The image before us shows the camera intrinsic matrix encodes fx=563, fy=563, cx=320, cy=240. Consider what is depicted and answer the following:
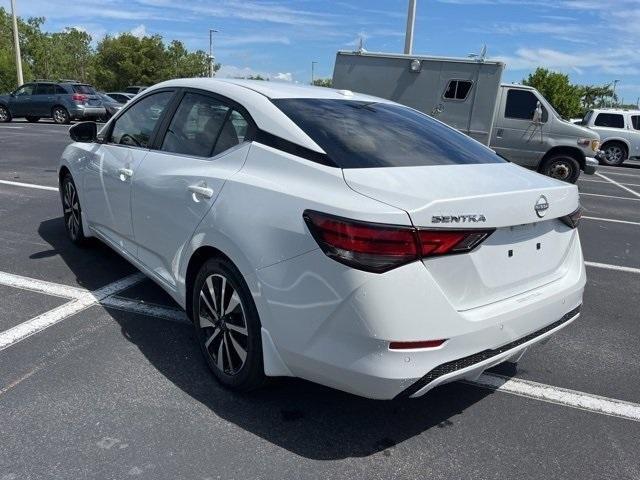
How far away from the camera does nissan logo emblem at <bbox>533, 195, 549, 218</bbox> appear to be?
266 centimetres

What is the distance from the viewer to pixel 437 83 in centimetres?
1212

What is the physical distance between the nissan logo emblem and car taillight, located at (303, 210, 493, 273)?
A: 1.72 ft

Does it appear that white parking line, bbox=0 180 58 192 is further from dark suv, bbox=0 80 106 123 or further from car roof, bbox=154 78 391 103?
dark suv, bbox=0 80 106 123

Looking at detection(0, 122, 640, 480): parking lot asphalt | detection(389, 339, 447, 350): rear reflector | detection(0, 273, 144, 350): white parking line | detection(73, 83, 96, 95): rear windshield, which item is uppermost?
detection(389, 339, 447, 350): rear reflector

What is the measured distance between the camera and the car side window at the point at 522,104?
12195mm

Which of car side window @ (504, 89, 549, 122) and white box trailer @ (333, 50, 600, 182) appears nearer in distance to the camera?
white box trailer @ (333, 50, 600, 182)

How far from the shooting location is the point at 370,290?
2252mm

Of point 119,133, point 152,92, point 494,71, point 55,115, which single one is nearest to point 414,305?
point 152,92

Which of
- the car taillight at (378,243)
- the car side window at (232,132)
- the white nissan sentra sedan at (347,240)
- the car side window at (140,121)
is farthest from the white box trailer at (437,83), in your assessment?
the car taillight at (378,243)

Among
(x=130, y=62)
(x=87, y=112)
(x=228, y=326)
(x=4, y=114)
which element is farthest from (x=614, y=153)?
(x=130, y=62)

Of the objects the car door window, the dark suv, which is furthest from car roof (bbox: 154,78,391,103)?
the dark suv

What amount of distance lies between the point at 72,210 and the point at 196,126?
2535mm

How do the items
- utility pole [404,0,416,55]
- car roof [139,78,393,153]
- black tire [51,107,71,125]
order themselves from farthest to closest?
black tire [51,107,71,125] < utility pole [404,0,416,55] < car roof [139,78,393,153]

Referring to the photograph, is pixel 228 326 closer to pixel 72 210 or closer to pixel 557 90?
pixel 72 210
